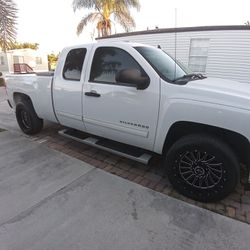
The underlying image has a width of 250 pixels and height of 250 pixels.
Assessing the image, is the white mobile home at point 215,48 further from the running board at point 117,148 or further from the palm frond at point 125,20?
the running board at point 117,148

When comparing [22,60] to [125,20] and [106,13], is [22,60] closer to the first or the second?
[106,13]

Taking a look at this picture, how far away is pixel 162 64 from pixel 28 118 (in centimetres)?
315

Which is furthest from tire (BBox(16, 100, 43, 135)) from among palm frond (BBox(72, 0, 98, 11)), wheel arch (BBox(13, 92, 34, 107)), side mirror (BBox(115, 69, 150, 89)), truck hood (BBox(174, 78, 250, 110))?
palm frond (BBox(72, 0, 98, 11))

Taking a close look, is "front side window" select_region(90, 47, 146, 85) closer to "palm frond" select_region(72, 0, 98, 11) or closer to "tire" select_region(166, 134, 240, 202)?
"tire" select_region(166, 134, 240, 202)

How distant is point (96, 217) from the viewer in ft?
8.54

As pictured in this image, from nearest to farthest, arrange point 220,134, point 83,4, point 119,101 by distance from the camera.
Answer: point 220,134 → point 119,101 → point 83,4

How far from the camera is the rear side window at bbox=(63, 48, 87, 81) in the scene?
379 cm

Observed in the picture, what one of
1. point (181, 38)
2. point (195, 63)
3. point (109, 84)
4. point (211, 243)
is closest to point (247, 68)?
point (195, 63)

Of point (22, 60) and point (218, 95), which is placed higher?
point (22, 60)

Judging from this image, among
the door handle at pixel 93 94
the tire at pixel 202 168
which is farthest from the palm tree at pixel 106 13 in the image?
the tire at pixel 202 168

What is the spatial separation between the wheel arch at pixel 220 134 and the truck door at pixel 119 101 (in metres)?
0.27

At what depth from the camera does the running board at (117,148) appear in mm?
3350

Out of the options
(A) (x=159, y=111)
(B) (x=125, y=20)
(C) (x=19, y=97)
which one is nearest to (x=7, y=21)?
(C) (x=19, y=97)

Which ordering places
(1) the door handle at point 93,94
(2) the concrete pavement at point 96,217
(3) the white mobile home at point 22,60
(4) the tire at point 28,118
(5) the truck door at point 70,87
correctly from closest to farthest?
(2) the concrete pavement at point 96,217, (1) the door handle at point 93,94, (5) the truck door at point 70,87, (4) the tire at point 28,118, (3) the white mobile home at point 22,60
